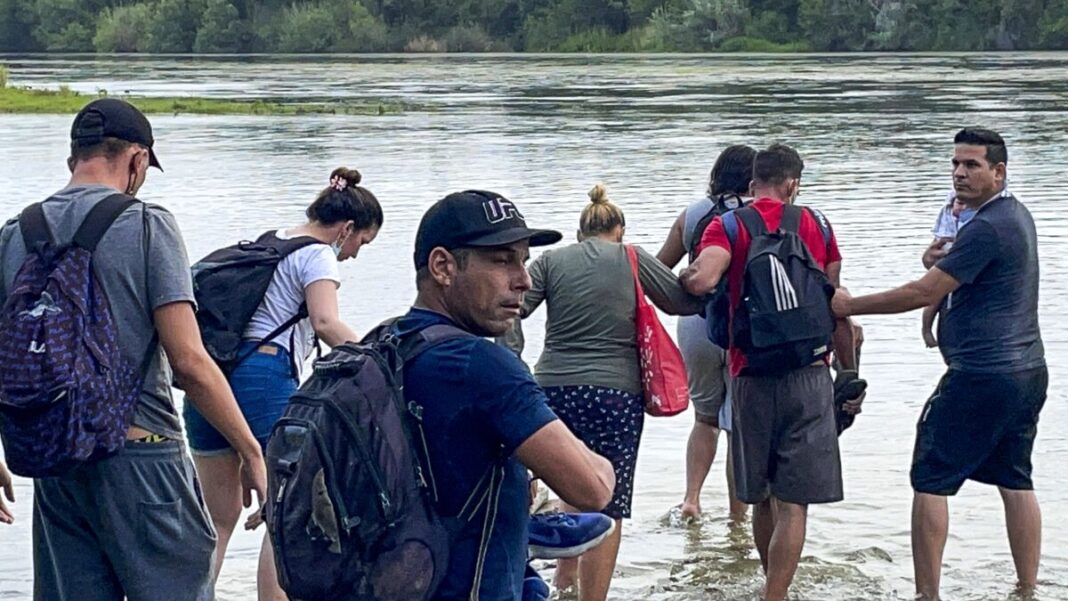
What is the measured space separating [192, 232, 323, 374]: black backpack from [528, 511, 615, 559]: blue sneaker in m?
2.40

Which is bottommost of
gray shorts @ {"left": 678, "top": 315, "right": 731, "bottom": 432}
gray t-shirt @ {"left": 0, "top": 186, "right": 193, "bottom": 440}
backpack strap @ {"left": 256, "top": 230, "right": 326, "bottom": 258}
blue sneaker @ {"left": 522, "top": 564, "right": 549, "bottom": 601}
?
gray shorts @ {"left": 678, "top": 315, "right": 731, "bottom": 432}

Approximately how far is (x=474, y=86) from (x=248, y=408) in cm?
5530

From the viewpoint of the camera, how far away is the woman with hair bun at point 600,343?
655 centimetres

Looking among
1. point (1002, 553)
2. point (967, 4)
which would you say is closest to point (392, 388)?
point (1002, 553)

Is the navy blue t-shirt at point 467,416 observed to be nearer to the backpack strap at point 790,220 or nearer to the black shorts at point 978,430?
the backpack strap at point 790,220

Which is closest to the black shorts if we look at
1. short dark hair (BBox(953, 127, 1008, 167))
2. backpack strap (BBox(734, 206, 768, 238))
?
short dark hair (BBox(953, 127, 1008, 167))

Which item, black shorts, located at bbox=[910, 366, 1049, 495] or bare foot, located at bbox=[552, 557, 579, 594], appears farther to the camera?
bare foot, located at bbox=[552, 557, 579, 594]

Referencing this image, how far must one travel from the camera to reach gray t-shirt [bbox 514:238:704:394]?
21.5 ft

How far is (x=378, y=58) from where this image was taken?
4023 inches

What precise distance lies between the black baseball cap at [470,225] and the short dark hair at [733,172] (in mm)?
3904

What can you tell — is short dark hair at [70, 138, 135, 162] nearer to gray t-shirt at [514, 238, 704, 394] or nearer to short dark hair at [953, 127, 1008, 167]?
gray t-shirt at [514, 238, 704, 394]

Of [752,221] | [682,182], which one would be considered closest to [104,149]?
[752,221]

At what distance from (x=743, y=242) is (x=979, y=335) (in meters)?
0.91

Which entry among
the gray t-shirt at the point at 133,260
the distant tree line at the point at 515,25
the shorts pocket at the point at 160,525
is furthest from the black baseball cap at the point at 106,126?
the distant tree line at the point at 515,25
